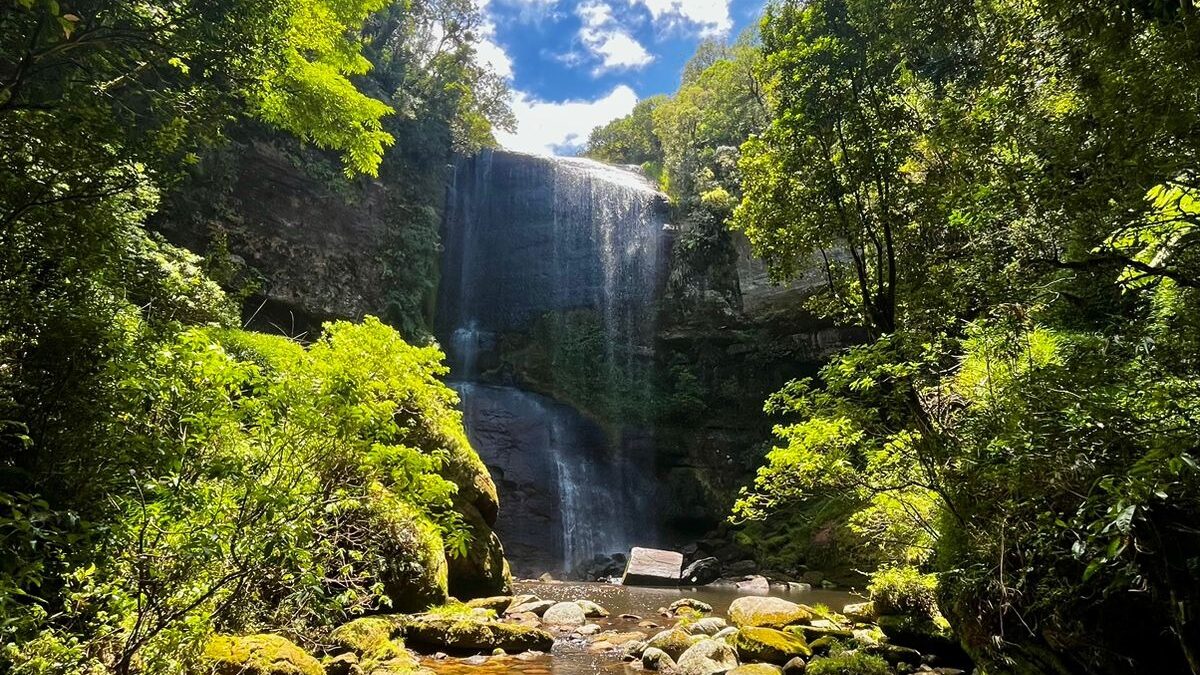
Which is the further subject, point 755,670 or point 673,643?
point 673,643

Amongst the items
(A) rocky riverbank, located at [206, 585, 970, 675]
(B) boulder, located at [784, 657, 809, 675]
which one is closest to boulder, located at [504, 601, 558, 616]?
(A) rocky riverbank, located at [206, 585, 970, 675]

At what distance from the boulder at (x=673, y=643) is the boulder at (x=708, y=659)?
0.42 m

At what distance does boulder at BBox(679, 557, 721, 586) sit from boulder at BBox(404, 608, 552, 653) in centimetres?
964

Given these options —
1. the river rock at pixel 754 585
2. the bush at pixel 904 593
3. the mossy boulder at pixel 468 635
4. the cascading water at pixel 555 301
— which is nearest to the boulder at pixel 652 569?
the river rock at pixel 754 585

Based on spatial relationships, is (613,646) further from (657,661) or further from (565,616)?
(565,616)

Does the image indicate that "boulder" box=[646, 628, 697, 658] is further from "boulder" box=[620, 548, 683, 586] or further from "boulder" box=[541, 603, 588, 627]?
"boulder" box=[620, 548, 683, 586]

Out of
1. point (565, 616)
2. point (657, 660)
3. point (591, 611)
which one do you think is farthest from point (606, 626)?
point (657, 660)

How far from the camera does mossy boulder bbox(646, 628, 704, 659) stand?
782 cm

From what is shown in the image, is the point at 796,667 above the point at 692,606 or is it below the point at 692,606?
above

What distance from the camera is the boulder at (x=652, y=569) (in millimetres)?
16328

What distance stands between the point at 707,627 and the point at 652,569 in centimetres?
737

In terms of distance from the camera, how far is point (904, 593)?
7992 millimetres

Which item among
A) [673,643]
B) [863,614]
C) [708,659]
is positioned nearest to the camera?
[708,659]

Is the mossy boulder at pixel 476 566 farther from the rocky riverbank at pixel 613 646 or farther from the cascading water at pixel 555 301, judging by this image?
the cascading water at pixel 555 301
